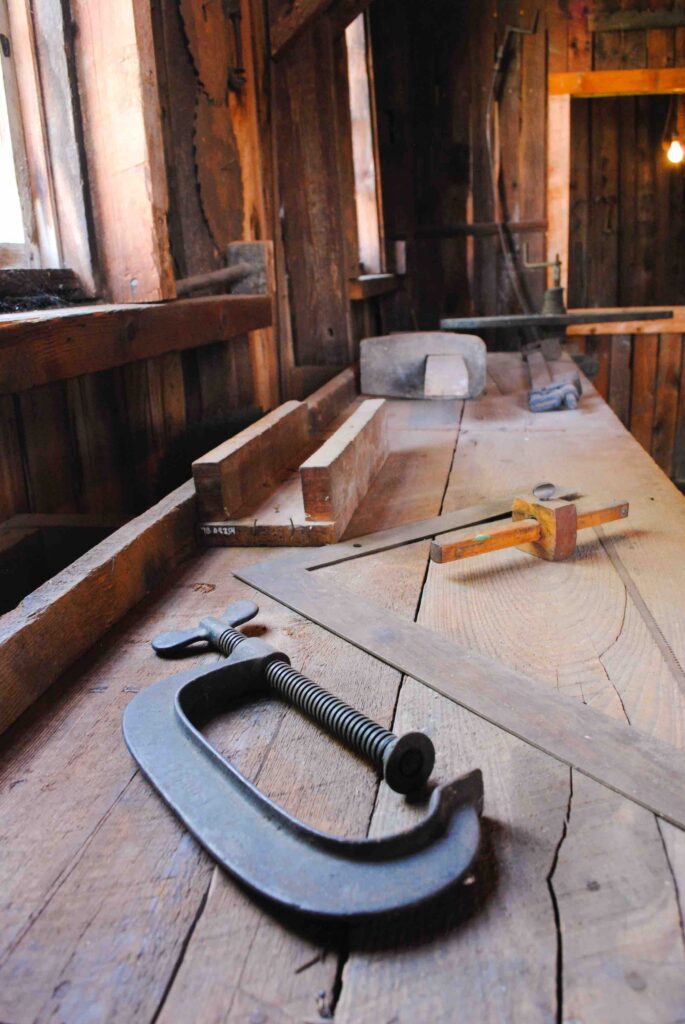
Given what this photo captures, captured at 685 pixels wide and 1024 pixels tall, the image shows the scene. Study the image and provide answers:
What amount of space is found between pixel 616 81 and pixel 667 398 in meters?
2.28

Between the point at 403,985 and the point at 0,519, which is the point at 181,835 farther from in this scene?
the point at 0,519

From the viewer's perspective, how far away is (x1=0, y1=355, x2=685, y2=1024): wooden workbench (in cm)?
69

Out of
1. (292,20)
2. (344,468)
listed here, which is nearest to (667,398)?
(292,20)

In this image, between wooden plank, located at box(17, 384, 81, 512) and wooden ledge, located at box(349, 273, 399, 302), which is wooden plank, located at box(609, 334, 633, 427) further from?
wooden plank, located at box(17, 384, 81, 512)

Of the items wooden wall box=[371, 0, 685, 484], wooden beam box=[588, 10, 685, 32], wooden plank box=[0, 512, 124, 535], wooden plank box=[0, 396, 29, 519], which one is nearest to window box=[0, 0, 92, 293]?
wooden plank box=[0, 396, 29, 519]

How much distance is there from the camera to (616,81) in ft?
19.5


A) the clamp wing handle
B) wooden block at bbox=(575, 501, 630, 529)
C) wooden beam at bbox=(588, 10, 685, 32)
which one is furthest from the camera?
wooden beam at bbox=(588, 10, 685, 32)

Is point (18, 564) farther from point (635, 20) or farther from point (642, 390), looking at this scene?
point (635, 20)

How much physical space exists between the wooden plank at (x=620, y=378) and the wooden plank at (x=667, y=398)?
0.19 meters

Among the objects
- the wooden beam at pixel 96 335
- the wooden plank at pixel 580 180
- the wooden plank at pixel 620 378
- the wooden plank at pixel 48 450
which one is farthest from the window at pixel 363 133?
the wooden plank at pixel 580 180

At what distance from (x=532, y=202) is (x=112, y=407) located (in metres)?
4.48

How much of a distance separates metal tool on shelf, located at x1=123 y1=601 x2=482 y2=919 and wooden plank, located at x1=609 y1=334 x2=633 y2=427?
5.05 meters

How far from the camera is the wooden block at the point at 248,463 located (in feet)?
6.22

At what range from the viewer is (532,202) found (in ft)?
20.0
